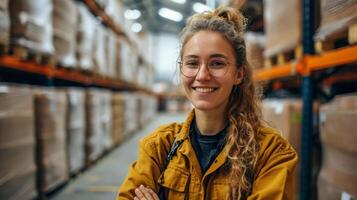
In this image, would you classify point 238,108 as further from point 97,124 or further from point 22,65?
point 97,124

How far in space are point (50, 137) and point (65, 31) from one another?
55.0 inches

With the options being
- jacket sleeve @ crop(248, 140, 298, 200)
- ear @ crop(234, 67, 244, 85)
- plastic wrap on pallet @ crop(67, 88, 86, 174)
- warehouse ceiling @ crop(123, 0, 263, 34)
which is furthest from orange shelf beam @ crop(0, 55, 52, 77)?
warehouse ceiling @ crop(123, 0, 263, 34)

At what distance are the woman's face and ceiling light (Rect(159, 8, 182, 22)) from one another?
55.5 feet

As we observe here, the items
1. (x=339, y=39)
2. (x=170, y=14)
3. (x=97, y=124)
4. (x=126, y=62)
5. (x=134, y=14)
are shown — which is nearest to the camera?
(x=339, y=39)

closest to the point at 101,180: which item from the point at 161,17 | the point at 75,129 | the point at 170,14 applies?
the point at 75,129

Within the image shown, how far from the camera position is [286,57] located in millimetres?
3410

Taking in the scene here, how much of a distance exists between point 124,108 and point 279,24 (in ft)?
17.4

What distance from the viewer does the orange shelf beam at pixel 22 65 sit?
2.95 m

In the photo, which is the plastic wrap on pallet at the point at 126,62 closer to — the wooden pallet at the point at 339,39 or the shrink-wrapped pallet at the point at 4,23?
the shrink-wrapped pallet at the point at 4,23

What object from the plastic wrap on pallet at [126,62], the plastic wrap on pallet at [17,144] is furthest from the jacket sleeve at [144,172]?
the plastic wrap on pallet at [126,62]

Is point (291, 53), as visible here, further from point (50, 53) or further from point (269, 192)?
point (50, 53)

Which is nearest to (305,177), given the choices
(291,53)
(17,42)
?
(291,53)

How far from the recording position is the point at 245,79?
74.3 inches

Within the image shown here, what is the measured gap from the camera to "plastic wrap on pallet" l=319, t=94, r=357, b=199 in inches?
78.6
